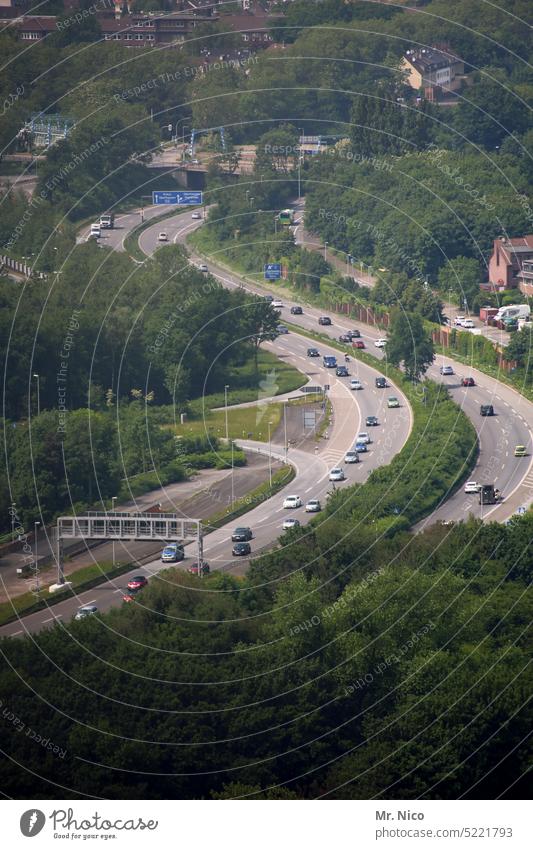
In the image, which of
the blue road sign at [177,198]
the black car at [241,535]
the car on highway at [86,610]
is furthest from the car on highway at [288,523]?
the blue road sign at [177,198]

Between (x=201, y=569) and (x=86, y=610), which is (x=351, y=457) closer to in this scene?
(x=201, y=569)

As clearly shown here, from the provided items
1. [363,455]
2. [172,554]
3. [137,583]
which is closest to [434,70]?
[363,455]

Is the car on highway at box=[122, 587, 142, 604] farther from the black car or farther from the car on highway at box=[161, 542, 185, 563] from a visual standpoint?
the black car

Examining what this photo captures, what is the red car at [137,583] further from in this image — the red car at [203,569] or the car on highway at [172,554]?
the car on highway at [172,554]

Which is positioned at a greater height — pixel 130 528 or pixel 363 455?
pixel 130 528

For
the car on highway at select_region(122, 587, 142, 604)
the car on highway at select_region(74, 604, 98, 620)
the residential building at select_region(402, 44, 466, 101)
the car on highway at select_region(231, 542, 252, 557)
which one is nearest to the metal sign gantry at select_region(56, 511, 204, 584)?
the car on highway at select_region(231, 542, 252, 557)

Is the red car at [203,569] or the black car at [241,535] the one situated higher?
the red car at [203,569]

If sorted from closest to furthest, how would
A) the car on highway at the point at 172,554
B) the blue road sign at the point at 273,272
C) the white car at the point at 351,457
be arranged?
the car on highway at the point at 172,554 < the white car at the point at 351,457 < the blue road sign at the point at 273,272
